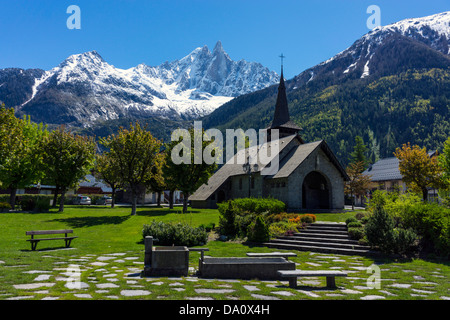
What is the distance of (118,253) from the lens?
44.3ft

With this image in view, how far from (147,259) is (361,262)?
8828 mm

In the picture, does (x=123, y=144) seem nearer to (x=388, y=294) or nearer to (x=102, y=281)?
(x=102, y=281)

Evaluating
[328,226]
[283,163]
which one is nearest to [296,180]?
[283,163]

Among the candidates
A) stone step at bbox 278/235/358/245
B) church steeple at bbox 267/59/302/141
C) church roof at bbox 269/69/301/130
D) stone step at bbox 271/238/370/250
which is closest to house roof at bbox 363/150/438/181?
church steeple at bbox 267/59/302/141

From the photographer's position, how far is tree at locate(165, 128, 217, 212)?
1337 inches

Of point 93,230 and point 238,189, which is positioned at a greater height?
point 238,189

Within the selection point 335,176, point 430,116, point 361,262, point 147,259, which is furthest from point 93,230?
point 430,116

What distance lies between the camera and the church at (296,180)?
106ft

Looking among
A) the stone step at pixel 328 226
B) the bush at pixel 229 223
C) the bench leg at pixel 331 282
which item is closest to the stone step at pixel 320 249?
the bush at pixel 229 223

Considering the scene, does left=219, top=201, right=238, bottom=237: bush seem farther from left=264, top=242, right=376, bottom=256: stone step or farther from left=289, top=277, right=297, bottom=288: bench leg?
left=289, top=277, right=297, bottom=288: bench leg

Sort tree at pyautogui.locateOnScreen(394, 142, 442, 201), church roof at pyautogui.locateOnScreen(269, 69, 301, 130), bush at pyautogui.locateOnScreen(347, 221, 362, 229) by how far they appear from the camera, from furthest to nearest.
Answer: church roof at pyautogui.locateOnScreen(269, 69, 301, 130), tree at pyautogui.locateOnScreen(394, 142, 442, 201), bush at pyautogui.locateOnScreen(347, 221, 362, 229)

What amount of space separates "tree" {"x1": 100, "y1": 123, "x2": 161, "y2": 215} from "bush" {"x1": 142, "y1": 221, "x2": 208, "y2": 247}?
15.2 metres
